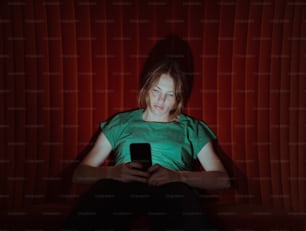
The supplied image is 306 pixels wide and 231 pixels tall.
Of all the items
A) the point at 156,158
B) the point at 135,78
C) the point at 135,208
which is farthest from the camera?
the point at 135,78

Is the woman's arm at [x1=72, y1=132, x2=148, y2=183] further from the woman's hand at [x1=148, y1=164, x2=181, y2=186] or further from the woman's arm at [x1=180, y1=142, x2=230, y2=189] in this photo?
the woman's arm at [x1=180, y1=142, x2=230, y2=189]

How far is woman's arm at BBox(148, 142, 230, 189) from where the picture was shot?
121cm

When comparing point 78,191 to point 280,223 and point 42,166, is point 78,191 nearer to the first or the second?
point 42,166

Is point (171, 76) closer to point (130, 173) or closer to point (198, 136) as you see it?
point (198, 136)

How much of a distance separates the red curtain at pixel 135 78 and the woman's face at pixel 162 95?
0.25 ft

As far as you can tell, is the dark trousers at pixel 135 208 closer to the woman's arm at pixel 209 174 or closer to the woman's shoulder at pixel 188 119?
the woman's arm at pixel 209 174

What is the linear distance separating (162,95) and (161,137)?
0.12 meters

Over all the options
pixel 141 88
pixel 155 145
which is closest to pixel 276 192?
pixel 155 145

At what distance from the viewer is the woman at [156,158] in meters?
1.14

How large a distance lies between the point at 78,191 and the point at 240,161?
508 millimetres

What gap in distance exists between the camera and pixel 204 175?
4.14 feet

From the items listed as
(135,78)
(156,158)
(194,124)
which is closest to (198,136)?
(194,124)

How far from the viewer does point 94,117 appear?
53.2 inches

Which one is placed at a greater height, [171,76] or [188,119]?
[171,76]
